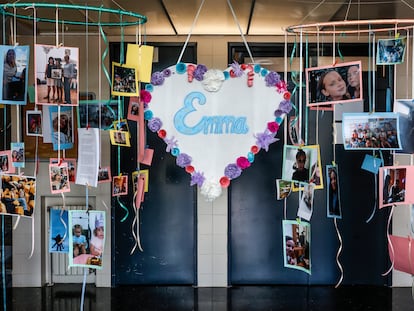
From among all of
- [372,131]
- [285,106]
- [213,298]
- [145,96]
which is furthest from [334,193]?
[213,298]

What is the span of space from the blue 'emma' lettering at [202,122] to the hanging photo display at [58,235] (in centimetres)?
65

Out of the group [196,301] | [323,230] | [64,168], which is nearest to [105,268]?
[196,301]

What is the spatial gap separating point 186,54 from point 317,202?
1.74 meters

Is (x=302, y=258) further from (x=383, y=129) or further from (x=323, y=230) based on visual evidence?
(x=323, y=230)

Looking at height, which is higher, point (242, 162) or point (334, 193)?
point (242, 162)

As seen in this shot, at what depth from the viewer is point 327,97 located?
7.22 feet

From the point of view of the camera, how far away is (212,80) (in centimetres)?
223

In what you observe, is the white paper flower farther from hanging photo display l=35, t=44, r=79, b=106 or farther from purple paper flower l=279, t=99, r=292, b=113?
hanging photo display l=35, t=44, r=79, b=106

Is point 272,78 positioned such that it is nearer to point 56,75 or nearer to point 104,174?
point 56,75

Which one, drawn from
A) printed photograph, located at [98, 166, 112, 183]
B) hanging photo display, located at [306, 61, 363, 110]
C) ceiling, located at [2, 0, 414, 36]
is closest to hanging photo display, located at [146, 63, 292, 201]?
hanging photo display, located at [306, 61, 363, 110]

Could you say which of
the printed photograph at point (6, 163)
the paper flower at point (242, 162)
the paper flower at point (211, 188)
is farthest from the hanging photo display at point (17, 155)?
the paper flower at point (242, 162)

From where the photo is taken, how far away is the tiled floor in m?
4.12

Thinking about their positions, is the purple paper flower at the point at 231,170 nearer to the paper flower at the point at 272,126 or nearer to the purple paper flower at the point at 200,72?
the paper flower at the point at 272,126

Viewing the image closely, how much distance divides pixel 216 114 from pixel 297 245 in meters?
0.69
